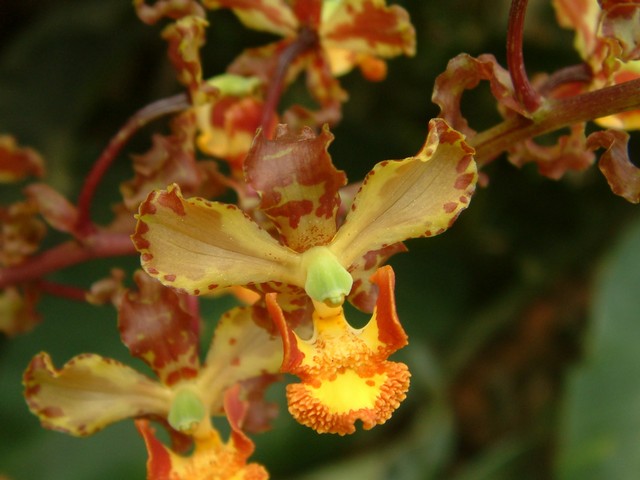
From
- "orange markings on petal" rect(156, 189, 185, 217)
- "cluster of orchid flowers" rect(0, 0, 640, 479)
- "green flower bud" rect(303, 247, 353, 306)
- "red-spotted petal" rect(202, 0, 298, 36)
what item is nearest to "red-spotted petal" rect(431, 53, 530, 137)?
"cluster of orchid flowers" rect(0, 0, 640, 479)

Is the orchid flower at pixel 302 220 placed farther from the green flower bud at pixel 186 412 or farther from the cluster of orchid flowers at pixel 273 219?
the green flower bud at pixel 186 412

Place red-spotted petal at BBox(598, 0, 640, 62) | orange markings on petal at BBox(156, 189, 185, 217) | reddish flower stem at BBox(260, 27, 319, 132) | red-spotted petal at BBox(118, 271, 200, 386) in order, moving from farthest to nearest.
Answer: reddish flower stem at BBox(260, 27, 319, 132) < red-spotted petal at BBox(118, 271, 200, 386) < red-spotted petal at BBox(598, 0, 640, 62) < orange markings on petal at BBox(156, 189, 185, 217)

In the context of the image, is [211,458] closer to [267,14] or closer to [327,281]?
[327,281]

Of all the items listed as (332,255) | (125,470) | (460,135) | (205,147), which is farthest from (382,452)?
(460,135)

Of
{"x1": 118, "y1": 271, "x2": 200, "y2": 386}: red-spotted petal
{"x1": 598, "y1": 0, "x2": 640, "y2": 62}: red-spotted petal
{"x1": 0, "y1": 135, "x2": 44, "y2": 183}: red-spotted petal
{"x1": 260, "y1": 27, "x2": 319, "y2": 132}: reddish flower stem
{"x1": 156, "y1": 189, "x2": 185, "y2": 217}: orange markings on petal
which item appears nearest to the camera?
{"x1": 156, "y1": 189, "x2": 185, "y2": 217}: orange markings on petal

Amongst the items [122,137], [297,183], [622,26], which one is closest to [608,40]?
[622,26]

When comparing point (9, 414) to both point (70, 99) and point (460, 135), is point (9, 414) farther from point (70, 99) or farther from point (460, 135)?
point (460, 135)

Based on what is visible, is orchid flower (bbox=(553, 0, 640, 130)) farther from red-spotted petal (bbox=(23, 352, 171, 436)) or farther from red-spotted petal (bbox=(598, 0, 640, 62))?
red-spotted petal (bbox=(23, 352, 171, 436))
